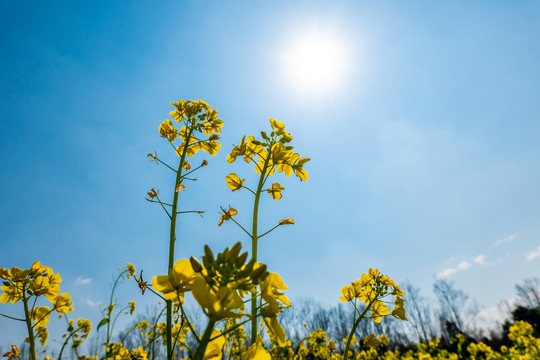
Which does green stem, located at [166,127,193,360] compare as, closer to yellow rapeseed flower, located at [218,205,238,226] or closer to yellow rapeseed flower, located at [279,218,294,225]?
yellow rapeseed flower, located at [218,205,238,226]

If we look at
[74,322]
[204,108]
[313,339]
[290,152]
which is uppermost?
[204,108]

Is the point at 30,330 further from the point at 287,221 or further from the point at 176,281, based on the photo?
the point at 287,221

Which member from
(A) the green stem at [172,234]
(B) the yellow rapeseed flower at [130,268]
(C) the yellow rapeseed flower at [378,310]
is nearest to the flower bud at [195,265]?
(A) the green stem at [172,234]

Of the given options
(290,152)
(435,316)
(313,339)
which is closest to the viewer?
(290,152)

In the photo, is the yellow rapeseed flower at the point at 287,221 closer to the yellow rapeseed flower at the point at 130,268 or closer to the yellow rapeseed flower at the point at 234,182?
the yellow rapeseed flower at the point at 234,182

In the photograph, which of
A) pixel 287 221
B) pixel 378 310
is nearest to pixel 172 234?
pixel 287 221

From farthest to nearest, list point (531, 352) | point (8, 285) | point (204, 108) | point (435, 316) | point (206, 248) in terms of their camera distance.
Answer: point (435, 316), point (531, 352), point (204, 108), point (8, 285), point (206, 248)

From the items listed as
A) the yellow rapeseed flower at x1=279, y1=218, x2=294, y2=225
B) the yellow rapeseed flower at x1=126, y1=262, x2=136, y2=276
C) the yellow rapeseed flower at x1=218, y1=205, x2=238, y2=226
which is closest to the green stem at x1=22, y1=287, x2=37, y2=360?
the yellow rapeseed flower at x1=218, y1=205, x2=238, y2=226

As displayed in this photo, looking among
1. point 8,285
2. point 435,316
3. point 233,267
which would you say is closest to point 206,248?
point 233,267

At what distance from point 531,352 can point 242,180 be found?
34.0 feet

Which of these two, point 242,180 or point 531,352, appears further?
point 531,352

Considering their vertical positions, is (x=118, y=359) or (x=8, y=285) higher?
(x=8, y=285)

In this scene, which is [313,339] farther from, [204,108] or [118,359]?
[204,108]

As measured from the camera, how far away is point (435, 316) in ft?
133
